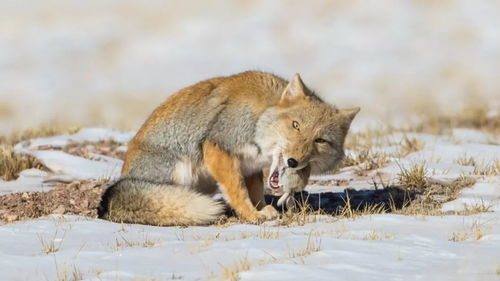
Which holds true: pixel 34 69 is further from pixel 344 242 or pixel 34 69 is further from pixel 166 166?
pixel 344 242

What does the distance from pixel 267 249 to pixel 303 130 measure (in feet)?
6.19

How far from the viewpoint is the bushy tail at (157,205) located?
7820 millimetres

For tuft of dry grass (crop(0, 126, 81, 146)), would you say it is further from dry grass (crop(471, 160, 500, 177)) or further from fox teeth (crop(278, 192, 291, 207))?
dry grass (crop(471, 160, 500, 177))

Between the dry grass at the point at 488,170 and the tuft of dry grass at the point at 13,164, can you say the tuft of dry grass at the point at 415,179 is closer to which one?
the dry grass at the point at 488,170

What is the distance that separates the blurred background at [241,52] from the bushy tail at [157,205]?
555 inches

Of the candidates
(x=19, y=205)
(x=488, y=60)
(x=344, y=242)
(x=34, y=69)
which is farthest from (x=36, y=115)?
(x=344, y=242)

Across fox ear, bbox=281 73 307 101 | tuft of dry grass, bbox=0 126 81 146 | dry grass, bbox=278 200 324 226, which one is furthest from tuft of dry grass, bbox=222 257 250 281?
tuft of dry grass, bbox=0 126 81 146

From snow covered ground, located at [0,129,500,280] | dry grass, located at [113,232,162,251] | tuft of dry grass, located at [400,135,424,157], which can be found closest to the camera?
snow covered ground, located at [0,129,500,280]

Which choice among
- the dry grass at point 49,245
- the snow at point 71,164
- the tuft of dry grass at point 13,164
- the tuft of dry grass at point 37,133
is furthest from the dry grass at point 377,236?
the tuft of dry grass at point 37,133

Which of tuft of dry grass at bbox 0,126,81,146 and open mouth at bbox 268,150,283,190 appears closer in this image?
open mouth at bbox 268,150,283,190

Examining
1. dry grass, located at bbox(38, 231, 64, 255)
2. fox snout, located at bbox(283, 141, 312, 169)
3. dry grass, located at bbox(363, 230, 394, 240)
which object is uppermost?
fox snout, located at bbox(283, 141, 312, 169)

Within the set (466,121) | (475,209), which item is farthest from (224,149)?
(466,121)

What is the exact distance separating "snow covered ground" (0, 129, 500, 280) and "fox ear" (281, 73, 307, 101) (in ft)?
4.04

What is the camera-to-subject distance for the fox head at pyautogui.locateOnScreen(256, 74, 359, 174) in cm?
780
